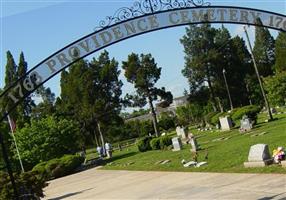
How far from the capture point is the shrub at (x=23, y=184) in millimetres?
15929

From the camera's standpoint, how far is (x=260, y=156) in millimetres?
15234

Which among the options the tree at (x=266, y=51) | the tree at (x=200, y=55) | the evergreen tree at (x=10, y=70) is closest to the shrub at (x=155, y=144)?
the evergreen tree at (x=10, y=70)

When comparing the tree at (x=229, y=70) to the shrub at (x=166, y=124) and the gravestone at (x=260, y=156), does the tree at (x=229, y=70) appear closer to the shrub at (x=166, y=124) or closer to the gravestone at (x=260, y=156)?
the shrub at (x=166, y=124)

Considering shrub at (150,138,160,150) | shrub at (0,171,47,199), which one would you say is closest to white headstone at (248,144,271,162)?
shrub at (0,171,47,199)

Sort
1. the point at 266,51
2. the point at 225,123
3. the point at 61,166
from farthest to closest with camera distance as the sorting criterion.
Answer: the point at 266,51 < the point at 225,123 < the point at 61,166

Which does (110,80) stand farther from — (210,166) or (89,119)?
(210,166)

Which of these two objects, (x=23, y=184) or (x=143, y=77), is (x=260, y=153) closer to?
(x=23, y=184)

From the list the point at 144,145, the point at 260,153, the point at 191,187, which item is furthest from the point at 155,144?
the point at 191,187

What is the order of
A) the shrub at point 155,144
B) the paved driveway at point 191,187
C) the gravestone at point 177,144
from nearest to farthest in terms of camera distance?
the paved driveway at point 191,187
the gravestone at point 177,144
the shrub at point 155,144

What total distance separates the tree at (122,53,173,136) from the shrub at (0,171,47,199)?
45703 millimetres

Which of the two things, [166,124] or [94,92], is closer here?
[94,92]

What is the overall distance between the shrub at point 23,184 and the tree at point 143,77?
45703mm

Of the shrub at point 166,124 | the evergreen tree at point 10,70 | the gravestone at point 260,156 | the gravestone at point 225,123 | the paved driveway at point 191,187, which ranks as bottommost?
the paved driveway at point 191,187

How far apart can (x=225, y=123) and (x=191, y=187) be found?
960 inches
